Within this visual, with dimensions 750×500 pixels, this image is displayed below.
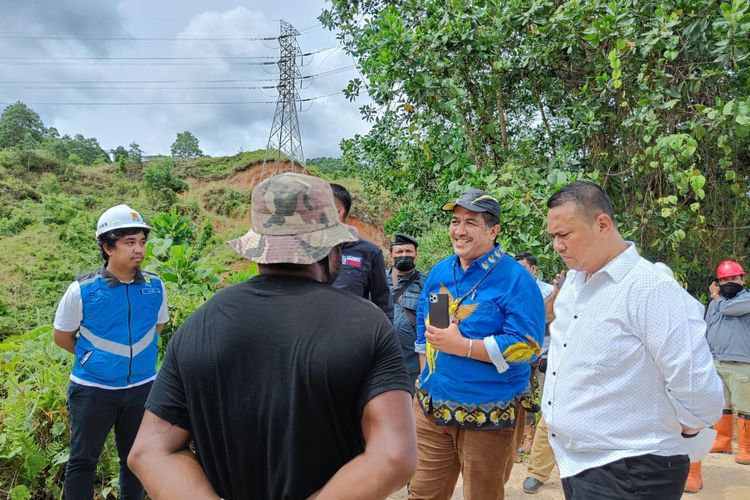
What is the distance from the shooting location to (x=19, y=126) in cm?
4038

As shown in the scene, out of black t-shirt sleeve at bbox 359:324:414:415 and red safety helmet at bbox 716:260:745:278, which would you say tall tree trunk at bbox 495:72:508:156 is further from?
black t-shirt sleeve at bbox 359:324:414:415

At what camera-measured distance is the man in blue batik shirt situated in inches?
99.1

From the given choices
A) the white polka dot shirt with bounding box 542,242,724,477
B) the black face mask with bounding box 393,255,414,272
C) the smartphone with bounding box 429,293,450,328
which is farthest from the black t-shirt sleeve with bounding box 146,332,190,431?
the black face mask with bounding box 393,255,414,272

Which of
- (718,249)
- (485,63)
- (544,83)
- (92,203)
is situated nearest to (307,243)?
(485,63)

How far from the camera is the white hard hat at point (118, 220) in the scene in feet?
10.5

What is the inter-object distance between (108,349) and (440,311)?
2052 mm

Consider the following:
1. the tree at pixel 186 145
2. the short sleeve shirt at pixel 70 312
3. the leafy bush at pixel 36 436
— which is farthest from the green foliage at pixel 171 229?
the tree at pixel 186 145

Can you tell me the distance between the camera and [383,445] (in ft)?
3.83

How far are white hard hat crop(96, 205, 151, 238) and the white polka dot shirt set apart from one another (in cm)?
267

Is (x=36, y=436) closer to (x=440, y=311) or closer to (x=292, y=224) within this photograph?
(x=440, y=311)

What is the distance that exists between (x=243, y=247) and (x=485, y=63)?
552 cm

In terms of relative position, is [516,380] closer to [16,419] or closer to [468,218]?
[468,218]

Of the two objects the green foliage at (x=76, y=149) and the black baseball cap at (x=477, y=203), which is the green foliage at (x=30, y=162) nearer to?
the green foliage at (x=76, y=149)

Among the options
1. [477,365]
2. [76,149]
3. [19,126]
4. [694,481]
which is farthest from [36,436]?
[19,126]
